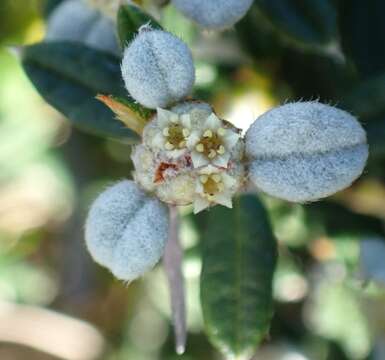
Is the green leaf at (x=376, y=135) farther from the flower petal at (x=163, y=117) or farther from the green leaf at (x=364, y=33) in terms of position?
the flower petal at (x=163, y=117)

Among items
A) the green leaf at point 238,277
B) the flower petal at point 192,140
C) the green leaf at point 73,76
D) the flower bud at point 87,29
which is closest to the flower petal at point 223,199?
the flower petal at point 192,140

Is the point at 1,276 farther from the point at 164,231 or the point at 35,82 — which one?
the point at 164,231

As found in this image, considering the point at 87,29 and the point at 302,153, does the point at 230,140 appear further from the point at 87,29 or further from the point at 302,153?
the point at 87,29

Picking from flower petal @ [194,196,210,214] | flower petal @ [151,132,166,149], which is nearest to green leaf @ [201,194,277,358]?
flower petal @ [194,196,210,214]

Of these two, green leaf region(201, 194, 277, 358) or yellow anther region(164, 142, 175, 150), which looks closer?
yellow anther region(164, 142, 175, 150)

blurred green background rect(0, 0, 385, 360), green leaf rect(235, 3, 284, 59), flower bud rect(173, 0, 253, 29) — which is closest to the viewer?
flower bud rect(173, 0, 253, 29)

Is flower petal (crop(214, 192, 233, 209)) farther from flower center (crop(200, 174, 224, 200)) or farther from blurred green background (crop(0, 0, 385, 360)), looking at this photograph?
blurred green background (crop(0, 0, 385, 360))

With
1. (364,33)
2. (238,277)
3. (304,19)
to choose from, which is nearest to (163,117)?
(238,277)

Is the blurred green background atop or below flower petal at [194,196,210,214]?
below
